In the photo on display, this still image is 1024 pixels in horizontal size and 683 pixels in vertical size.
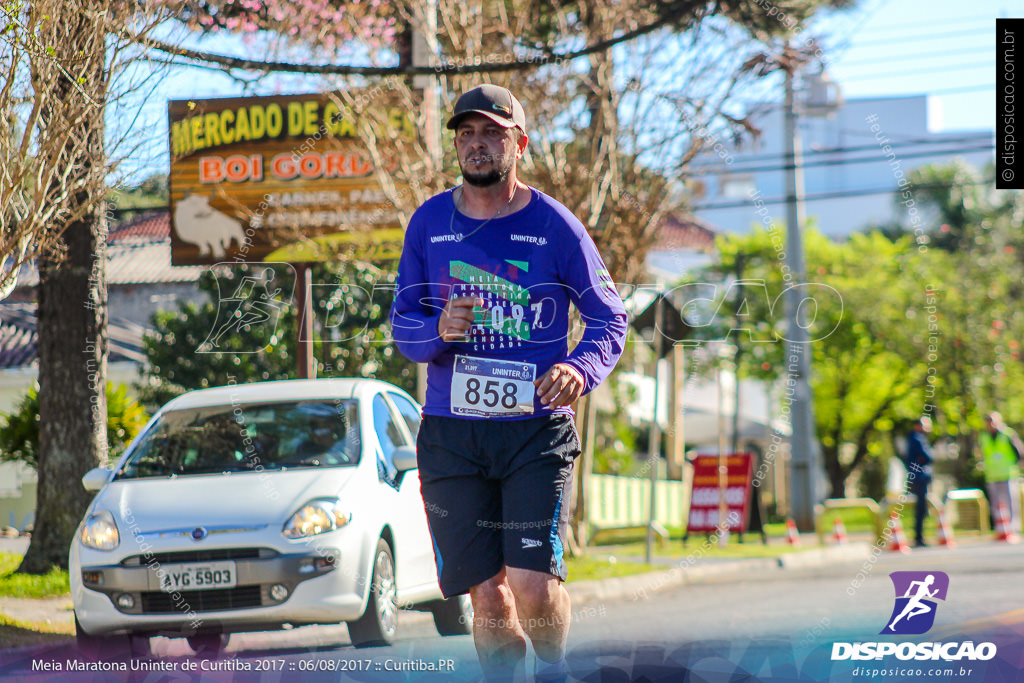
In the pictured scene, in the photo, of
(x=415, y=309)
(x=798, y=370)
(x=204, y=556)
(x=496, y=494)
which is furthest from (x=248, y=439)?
(x=798, y=370)

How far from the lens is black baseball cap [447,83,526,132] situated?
4.11m

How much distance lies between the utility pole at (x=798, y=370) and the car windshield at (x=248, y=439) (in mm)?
13209

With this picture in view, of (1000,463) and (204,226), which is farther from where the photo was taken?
(1000,463)

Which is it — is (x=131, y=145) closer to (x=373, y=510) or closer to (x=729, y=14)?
(x=373, y=510)

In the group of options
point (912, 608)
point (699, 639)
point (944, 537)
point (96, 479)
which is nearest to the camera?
point (912, 608)

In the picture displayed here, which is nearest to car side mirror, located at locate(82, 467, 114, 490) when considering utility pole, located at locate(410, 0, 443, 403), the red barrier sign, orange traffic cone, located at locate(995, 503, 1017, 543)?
utility pole, located at locate(410, 0, 443, 403)

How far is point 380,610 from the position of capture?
21.7 feet

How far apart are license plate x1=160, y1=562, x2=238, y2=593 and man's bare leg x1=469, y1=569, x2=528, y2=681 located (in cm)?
229

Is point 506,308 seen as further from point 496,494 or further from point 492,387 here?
point 496,494

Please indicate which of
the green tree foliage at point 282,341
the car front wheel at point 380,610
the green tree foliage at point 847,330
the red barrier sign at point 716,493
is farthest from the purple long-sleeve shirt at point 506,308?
the green tree foliage at point 847,330

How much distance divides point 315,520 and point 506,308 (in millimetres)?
2569

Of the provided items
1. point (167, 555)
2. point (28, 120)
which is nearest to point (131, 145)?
point (28, 120)

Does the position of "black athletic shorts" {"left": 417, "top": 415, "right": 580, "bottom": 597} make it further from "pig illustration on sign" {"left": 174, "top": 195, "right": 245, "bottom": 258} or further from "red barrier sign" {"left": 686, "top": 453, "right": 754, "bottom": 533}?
"red barrier sign" {"left": 686, "top": 453, "right": 754, "bottom": 533}

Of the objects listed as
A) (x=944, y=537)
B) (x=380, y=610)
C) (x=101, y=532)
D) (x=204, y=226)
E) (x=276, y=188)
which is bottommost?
(x=944, y=537)
